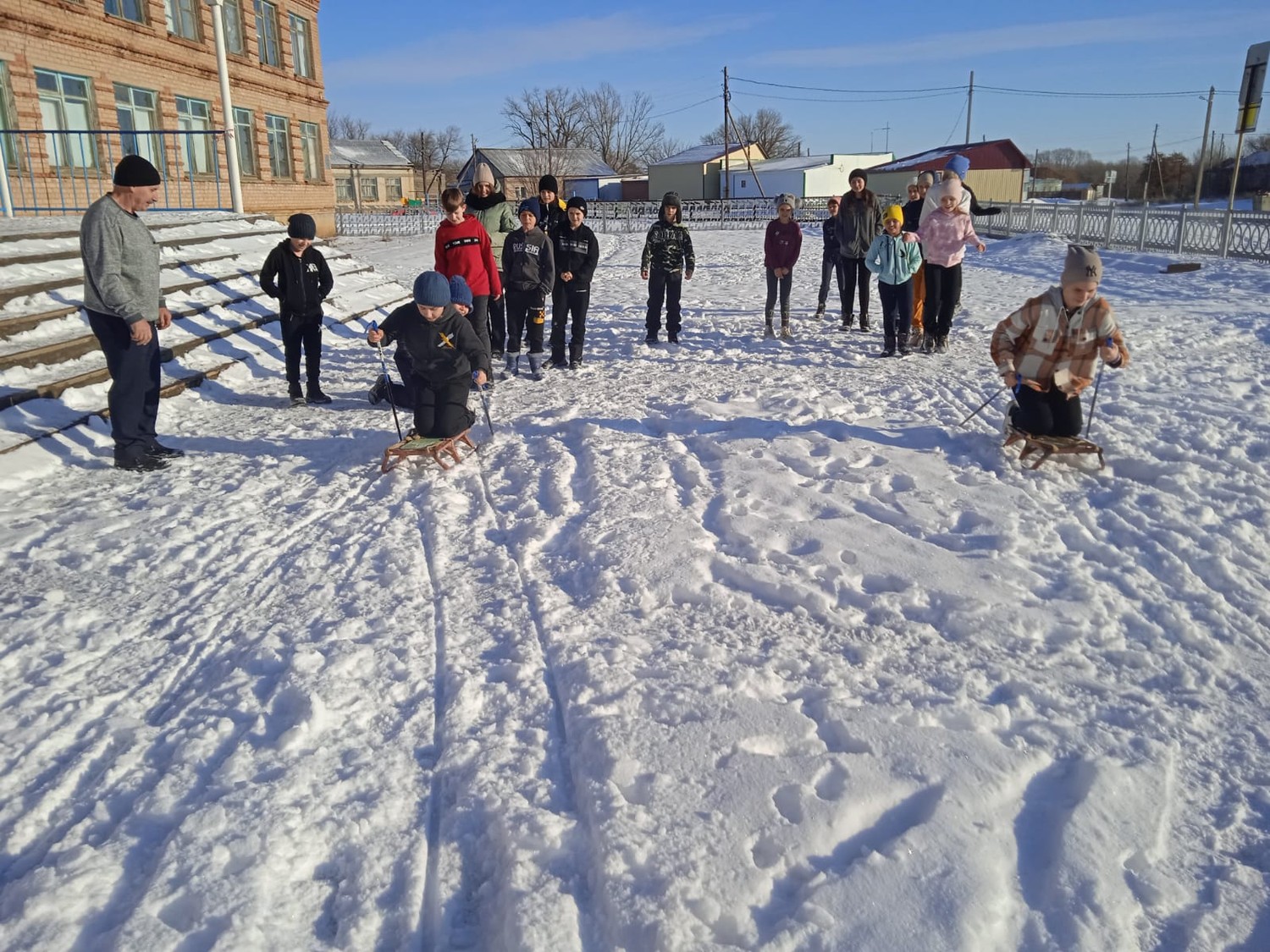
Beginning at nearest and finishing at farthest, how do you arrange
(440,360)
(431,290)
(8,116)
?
(431,290) → (440,360) → (8,116)

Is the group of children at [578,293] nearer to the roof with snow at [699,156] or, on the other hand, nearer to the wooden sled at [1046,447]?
the wooden sled at [1046,447]

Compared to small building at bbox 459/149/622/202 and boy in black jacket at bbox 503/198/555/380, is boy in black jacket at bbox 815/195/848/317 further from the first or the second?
small building at bbox 459/149/622/202

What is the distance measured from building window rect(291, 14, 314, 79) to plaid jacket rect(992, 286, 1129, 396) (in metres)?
27.8

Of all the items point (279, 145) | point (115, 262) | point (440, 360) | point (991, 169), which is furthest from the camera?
point (991, 169)

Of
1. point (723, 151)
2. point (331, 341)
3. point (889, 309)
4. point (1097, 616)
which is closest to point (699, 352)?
point (889, 309)

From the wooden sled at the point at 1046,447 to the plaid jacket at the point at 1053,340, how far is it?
33cm

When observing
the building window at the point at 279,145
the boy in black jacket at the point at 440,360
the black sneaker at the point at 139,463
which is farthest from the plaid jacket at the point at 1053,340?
the building window at the point at 279,145

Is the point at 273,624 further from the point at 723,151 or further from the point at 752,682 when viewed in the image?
the point at 723,151

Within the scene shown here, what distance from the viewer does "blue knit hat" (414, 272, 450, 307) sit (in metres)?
6.18

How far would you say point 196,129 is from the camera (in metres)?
22.4

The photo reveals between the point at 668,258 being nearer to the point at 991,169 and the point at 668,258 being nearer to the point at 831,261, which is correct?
the point at 831,261

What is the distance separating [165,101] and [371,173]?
5148 centimetres

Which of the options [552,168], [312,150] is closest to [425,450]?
[312,150]

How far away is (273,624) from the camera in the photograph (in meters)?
4.10
